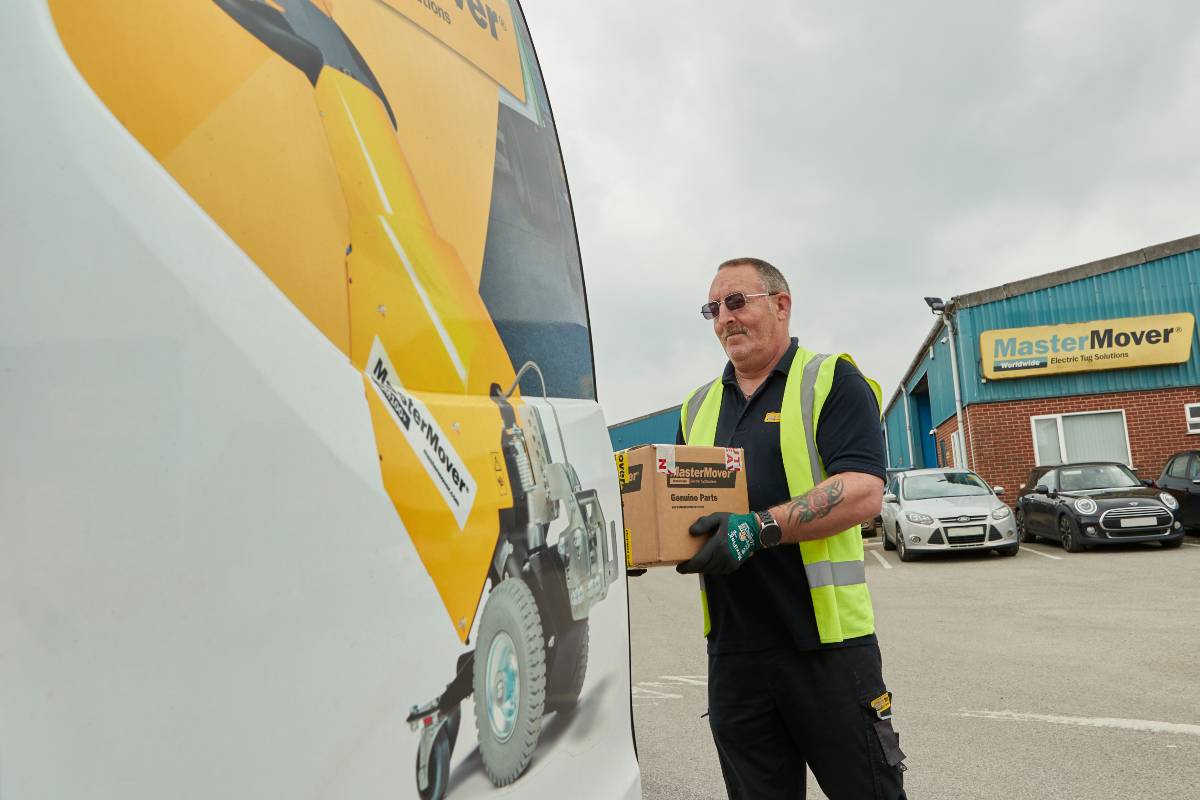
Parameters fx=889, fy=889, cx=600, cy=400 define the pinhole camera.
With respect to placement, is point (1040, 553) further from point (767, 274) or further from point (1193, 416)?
point (767, 274)

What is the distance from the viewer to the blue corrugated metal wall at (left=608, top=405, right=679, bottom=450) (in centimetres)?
2667

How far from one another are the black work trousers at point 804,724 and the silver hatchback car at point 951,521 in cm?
987

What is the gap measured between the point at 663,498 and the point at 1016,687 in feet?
13.6

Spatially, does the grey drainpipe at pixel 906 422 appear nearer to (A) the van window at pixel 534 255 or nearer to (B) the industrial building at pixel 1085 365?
(B) the industrial building at pixel 1085 365

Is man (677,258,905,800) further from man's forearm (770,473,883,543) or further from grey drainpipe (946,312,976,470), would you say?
grey drainpipe (946,312,976,470)

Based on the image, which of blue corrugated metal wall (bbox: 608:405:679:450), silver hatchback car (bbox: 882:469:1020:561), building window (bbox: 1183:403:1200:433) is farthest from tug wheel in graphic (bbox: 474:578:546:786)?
blue corrugated metal wall (bbox: 608:405:679:450)

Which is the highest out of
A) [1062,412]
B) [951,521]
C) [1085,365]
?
[1085,365]

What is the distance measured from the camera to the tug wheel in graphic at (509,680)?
1.25 m

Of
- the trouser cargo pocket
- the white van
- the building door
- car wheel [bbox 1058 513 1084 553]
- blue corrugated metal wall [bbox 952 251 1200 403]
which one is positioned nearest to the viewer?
the white van

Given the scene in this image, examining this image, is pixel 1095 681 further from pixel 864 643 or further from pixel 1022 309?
pixel 1022 309

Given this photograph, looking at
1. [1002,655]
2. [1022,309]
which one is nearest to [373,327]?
[1002,655]

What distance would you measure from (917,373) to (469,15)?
1220 inches

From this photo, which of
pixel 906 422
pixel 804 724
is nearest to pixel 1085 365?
pixel 906 422

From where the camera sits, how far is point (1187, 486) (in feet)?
43.1
